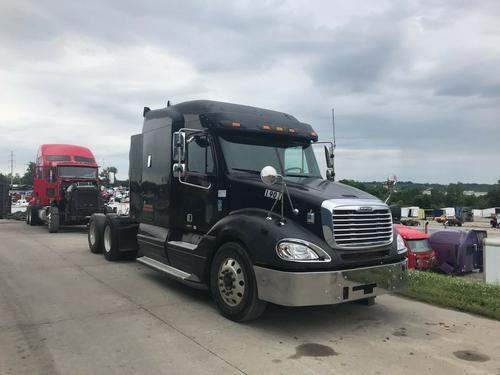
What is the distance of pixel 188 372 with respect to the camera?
4176mm

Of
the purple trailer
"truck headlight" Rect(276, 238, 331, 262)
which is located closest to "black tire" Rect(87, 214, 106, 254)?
"truck headlight" Rect(276, 238, 331, 262)

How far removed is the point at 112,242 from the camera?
1016 centimetres

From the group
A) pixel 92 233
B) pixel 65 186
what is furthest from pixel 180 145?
pixel 65 186

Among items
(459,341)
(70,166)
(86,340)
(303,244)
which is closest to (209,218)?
(303,244)

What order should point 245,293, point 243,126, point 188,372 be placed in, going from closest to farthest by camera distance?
1. point 188,372
2. point 245,293
3. point 243,126

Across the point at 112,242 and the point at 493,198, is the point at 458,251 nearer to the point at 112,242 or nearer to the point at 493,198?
the point at 112,242

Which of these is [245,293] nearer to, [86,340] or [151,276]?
[86,340]

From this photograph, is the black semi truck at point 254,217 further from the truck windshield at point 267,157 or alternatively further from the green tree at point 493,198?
the green tree at point 493,198

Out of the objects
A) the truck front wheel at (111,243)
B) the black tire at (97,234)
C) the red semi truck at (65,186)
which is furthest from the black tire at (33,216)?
the truck front wheel at (111,243)

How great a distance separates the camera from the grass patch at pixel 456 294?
641 cm

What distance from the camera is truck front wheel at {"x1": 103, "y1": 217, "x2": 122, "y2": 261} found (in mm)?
10086

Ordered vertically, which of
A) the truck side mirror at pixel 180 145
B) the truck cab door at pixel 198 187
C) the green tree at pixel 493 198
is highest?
the truck side mirror at pixel 180 145

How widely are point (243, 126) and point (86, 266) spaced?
515 cm

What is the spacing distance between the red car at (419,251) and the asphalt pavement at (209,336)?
4.94 metres
